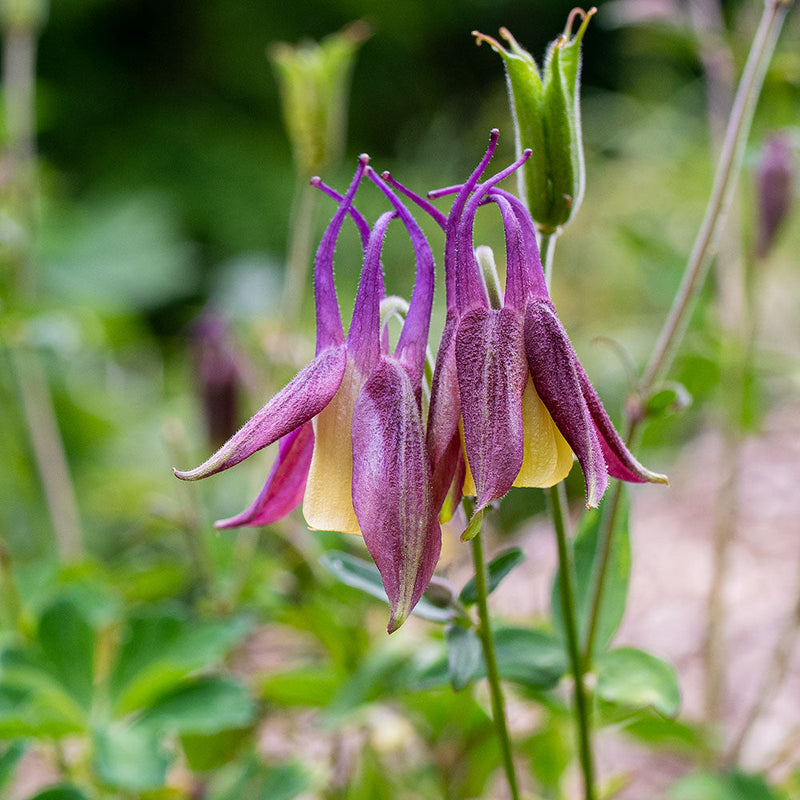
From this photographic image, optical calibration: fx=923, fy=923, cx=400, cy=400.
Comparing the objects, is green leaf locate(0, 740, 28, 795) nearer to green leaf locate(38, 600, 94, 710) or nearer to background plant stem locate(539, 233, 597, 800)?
green leaf locate(38, 600, 94, 710)

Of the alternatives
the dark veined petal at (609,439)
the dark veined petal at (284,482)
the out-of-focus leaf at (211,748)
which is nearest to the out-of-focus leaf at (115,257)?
the out-of-focus leaf at (211,748)

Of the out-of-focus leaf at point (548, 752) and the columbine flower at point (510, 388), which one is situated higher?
the columbine flower at point (510, 388)

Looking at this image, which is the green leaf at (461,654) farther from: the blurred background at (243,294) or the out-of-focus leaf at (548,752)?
the out-of-focus leaf at (548,752)

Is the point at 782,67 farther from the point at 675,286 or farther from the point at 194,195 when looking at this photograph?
the point at 194,195

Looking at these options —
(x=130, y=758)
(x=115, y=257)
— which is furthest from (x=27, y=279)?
(x=115, y=257)

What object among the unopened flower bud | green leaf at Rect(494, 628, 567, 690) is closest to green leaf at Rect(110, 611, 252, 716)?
green leaf at Rect(494, 628, 567, 690)

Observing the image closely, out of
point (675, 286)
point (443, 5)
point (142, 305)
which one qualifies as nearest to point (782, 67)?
point (675, 286)
